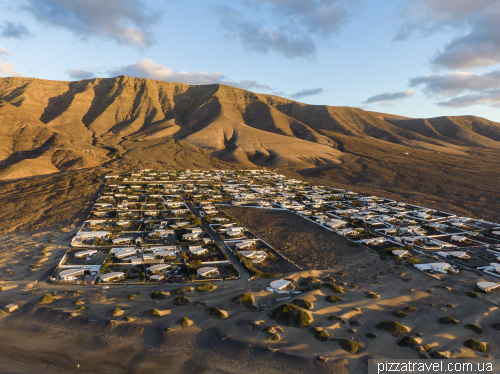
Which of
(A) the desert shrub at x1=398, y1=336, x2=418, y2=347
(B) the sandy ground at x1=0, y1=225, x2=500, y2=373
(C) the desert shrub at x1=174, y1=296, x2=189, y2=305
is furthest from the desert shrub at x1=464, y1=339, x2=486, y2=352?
(C) the desert shrub at x1=174, y1=296, x2=189, y2=305

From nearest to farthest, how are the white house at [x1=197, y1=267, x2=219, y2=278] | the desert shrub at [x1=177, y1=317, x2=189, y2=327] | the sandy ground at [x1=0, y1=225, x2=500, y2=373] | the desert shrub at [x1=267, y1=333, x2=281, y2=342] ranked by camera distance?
the sandy ground at [x1=0, y1=225, x2=500, y2=373] < the desert shrub at [x1=267, y1=333, x2=281, y2=342] < the desert shrub at [x1=177, y1=317, x2=189, y2=327] < the white house at [x1=197, y1=267, x2=219, y2=278]

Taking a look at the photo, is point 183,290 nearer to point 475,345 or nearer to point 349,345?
point 349,345

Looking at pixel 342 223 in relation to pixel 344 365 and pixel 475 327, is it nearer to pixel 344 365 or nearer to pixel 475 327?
pixel 475 327

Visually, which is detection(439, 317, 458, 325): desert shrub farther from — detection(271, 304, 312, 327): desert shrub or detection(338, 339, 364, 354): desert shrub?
detection(271, 304, 312, 327): desert shrub

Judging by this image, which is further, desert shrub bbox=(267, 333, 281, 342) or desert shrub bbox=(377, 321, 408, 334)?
desert shrub bbox=(377, 321, 408, 334)

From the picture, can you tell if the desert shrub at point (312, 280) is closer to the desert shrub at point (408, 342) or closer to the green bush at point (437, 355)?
the desert shrub at point (408, 342)

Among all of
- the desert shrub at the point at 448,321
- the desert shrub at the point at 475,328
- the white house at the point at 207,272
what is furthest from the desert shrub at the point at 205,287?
the desert shrub at the point at 475,328
